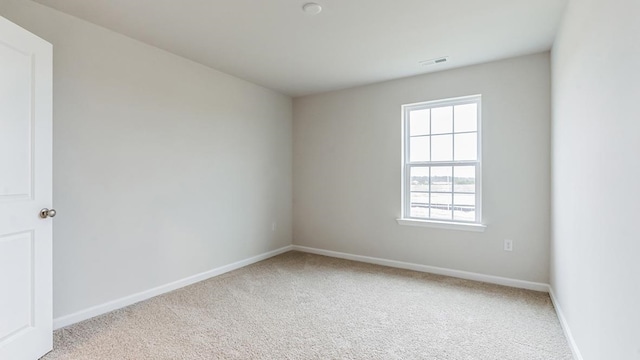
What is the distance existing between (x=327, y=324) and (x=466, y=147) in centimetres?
248

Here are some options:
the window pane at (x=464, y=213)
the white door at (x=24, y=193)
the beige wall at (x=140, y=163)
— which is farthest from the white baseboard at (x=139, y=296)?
the window pane at (x=464, y=213)

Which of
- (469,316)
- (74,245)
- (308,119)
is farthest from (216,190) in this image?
(469,316)

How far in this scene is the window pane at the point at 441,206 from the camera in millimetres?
3662

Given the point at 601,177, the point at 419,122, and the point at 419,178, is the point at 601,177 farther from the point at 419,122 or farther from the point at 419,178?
the point at 419,122

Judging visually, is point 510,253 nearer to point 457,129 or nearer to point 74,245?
point 457,129

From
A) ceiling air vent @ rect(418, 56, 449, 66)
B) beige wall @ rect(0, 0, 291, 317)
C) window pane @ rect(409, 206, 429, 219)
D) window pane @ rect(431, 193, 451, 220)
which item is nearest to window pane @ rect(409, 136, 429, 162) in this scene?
window pane @ rect(431, 193, 451, 220)

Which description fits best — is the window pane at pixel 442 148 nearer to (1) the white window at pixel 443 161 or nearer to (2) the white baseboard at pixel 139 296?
(1) the white window at pixel 443 161

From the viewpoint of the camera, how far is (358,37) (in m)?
2.75

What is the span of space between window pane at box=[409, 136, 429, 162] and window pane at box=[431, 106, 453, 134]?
0.16m

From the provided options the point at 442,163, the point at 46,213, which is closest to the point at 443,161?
the point at 442,163

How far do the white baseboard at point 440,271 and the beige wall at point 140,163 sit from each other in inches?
42.0

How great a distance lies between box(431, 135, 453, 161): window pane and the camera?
12.0 feet

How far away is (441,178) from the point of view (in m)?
3.71

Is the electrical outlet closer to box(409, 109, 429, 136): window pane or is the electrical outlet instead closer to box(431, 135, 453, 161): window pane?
box(431, 135, 453, 161): window pane
